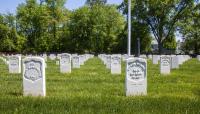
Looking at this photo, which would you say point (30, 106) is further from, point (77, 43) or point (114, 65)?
point (77, 43)

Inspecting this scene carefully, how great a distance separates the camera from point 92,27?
89.1 metres

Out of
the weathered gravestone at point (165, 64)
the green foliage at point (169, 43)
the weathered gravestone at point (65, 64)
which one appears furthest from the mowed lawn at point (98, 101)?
the green foliage at point (169, 43)

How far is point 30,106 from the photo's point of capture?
1177cm

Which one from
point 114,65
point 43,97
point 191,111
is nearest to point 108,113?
point 191,111

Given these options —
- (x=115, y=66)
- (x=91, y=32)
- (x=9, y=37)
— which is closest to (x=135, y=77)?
(x=115, y=66)

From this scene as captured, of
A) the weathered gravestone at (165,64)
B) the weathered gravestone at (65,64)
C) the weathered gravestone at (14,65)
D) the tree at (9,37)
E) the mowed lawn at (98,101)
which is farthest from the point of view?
the tree at (9,37)

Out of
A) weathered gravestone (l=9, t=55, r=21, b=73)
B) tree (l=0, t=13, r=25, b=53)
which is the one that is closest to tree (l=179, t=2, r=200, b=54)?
tree (l=0, t=13, r=25, b=53)

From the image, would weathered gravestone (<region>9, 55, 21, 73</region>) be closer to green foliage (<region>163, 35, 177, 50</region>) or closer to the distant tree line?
the distant tree line

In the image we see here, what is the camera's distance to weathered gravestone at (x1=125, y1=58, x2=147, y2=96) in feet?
47.4

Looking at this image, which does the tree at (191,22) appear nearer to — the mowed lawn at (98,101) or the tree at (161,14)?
the tree at (161,14)

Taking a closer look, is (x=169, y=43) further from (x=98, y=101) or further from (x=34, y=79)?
(x=98, y=101)

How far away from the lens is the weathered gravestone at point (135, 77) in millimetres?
14461

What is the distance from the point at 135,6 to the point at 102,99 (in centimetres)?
7114

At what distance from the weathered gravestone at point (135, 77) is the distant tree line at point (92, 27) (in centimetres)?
6698
